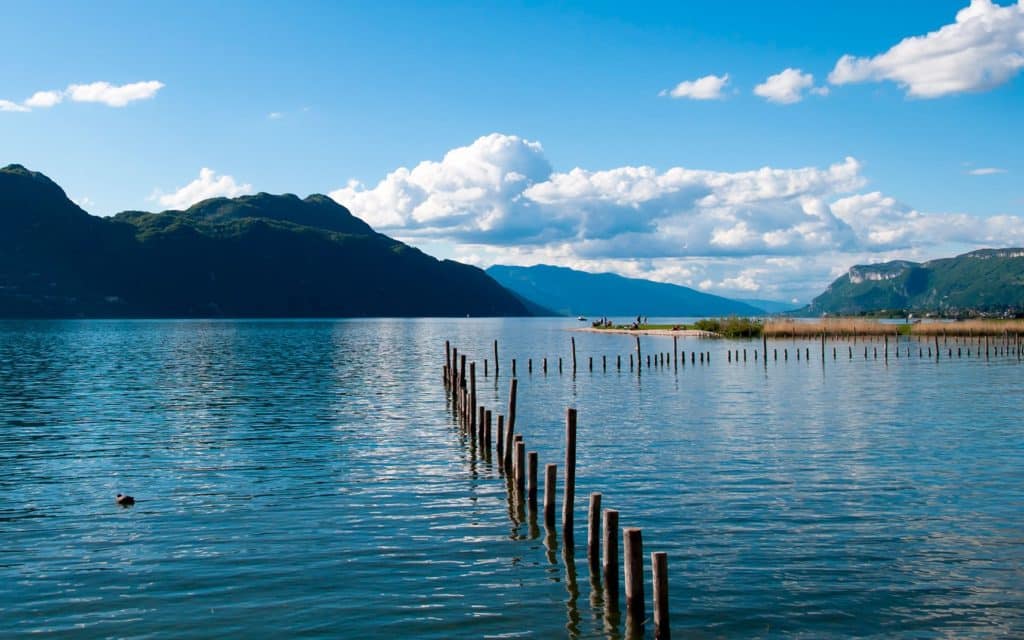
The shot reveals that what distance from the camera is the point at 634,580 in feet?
44.1

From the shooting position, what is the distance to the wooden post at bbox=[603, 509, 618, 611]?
47.4ft

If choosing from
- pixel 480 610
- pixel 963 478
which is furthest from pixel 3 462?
pixel 963 478

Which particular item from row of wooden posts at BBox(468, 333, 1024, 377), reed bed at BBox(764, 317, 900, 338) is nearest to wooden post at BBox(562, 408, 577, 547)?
row of wooden posts at BBox(468, 333, 1024, 377)

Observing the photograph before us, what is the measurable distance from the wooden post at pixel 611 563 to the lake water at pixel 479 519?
1.62 ft

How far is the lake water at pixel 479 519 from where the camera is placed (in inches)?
567

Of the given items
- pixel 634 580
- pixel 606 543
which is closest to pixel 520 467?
pixel 606 543

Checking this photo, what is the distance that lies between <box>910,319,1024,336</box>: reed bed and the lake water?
61282 millimetres

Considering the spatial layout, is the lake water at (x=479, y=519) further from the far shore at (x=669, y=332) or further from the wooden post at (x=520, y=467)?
the far shore at (x=669, y=332)

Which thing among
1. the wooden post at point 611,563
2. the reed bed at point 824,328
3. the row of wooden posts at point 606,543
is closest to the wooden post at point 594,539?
the row of wooden posts at point 606,543

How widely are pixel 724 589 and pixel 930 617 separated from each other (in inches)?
132

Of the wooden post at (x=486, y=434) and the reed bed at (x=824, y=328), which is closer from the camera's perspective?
the wooden post at (x=486, y=434)

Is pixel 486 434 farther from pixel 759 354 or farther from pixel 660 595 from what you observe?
pixel 759 354

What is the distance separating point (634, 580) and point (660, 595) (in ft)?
3.02

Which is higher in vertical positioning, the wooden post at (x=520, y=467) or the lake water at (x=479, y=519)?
the wooden post at (x=520, y=467)
